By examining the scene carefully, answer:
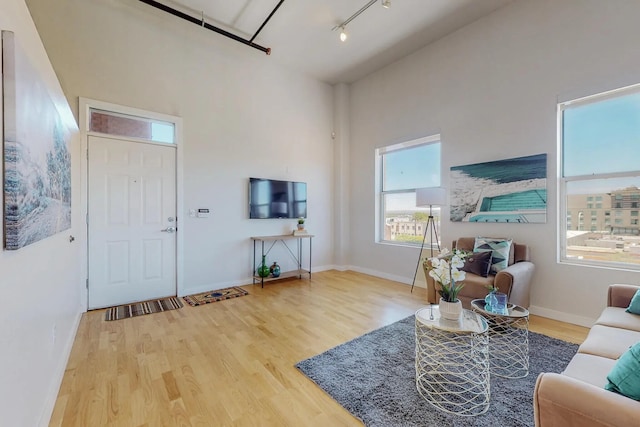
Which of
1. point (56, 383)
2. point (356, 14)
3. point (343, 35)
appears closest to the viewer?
point (56, 383)

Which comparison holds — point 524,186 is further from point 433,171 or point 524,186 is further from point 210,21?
point 210,21

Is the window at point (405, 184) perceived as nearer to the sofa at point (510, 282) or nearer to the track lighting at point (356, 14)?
the sofa at point (510, 282)

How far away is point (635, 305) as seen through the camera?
200cm

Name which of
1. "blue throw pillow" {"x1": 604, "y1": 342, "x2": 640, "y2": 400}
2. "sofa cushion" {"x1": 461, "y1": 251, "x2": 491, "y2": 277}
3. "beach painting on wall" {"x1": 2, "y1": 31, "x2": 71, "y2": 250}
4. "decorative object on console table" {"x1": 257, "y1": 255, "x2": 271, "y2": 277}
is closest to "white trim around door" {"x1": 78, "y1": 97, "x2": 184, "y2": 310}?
"decorative object on console table" {"x1": 257, "y1": 255, "x2": 271, "y2": 277}

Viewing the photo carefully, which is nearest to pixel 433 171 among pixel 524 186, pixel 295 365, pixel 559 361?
pixel 524 186

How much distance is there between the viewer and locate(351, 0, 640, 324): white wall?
2.87m

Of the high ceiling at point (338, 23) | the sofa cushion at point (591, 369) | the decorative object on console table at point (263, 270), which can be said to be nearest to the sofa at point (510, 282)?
the sofa cushion at point (591, 369)

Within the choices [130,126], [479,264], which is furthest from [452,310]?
[130,126]

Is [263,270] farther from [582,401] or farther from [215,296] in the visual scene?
[582,401]

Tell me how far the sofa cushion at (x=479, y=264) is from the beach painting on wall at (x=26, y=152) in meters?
3.72

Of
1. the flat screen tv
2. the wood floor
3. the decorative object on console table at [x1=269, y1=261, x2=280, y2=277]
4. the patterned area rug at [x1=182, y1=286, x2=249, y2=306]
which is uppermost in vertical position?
the flat screen tv

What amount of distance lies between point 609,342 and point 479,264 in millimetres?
1606

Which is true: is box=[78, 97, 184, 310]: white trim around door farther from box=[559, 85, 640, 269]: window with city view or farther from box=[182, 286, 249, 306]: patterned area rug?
box=[559, 85, 640, 269]: window with city view

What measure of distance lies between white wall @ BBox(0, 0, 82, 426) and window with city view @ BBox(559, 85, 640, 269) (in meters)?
4.57
